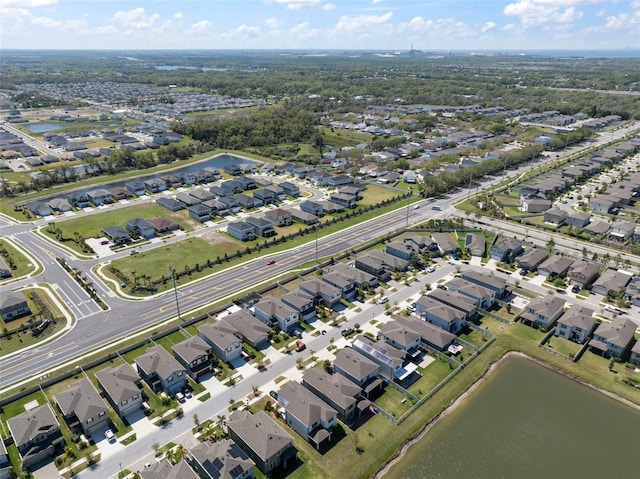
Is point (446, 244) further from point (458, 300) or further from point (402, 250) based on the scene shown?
point (458, 300)

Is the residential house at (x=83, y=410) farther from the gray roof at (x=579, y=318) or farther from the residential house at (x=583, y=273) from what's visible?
the residential house at (x=583, y=273)

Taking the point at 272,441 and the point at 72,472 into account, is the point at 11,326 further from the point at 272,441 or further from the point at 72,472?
the point at 272,441

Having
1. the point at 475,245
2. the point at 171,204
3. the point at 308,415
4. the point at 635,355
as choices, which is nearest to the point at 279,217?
the point at 171,204

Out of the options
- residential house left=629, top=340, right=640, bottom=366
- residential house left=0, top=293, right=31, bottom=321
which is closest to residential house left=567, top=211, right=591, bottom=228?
residential house left=629, top=340, right=640, bottom=366

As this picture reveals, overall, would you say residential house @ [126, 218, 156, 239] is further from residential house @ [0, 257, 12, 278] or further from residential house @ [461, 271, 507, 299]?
residential house @ [461, 271, 507, 299]

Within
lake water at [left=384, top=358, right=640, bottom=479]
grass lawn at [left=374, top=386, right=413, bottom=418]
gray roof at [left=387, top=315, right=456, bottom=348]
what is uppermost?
gray roof at [left=387, top=315, right=456, bottom=348]
